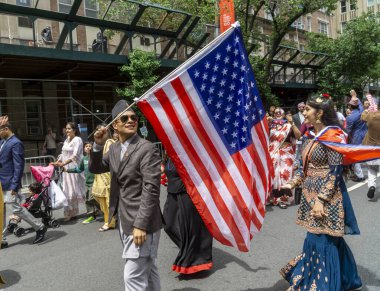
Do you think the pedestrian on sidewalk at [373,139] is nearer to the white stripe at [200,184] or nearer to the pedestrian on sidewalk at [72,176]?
the white stripe at [200,184]

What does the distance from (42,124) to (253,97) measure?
48.5ft

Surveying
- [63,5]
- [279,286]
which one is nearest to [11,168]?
[279,286]

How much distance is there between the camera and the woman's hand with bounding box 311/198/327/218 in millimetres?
3455

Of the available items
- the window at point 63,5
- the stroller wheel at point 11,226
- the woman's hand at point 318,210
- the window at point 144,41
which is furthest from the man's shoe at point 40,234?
the window at point 63,5

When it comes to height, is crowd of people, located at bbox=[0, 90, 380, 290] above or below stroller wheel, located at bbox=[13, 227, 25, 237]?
above

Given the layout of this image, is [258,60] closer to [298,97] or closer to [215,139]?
[298,97]

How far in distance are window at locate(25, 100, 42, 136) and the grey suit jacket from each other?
1483 cm

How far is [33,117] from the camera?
17000 mm

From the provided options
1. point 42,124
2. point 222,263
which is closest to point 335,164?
point 222,263

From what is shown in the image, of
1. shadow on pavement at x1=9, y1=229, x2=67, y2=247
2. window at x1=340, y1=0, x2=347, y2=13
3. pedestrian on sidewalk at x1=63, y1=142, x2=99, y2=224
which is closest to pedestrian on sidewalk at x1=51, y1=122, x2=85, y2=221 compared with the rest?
pedestrian on sidewalk at x1=63, y1=142, x2=99, y2=224

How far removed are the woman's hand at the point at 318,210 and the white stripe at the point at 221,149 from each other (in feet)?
1.81

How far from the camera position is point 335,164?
346 centimetres

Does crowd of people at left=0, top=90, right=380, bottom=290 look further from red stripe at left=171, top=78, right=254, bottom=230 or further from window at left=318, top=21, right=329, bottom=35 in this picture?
window at left=318, top=21, right=329, bottom=35

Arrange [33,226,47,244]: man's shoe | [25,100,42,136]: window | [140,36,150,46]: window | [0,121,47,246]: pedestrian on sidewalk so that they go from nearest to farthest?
[0,121,47,246]: pedestrian on sidewalk → [33,226,47,244]: man's shoe → [140,36,150,46]: window → [25,100,42,136]: window
